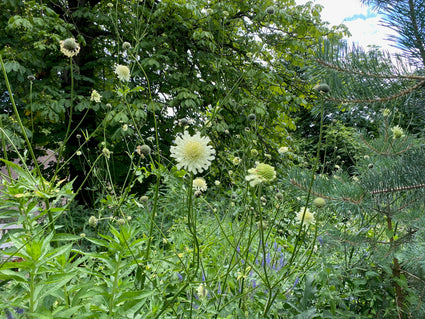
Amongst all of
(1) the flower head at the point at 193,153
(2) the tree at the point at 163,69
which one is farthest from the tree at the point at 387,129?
(2) the tree at the point at 163,69

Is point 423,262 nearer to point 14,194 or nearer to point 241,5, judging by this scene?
point 14,194

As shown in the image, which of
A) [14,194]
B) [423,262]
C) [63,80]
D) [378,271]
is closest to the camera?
[14,194]

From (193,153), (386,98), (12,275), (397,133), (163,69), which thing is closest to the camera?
(12,275)

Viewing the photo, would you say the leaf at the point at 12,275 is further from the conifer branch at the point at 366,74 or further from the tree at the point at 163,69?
the tree at the point at 163,69

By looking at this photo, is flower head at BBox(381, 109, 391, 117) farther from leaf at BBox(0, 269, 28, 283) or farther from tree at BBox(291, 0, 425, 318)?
leaf at BBox(0, 269, 28, 283)

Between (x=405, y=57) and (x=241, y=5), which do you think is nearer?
(x=405, y=57)

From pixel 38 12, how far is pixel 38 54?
32.2 inches

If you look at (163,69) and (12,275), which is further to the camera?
(163,69)

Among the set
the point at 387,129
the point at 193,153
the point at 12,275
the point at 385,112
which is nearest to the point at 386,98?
the point at 385,112

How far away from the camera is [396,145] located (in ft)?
4.68

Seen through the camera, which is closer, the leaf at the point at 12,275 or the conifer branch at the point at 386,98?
the leaf at the point at 12,275

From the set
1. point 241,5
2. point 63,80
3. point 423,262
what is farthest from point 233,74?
point 423,262

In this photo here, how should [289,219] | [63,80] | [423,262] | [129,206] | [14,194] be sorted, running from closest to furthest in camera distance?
1. [14,194]
2. [423,262]
3. [129,206]
4. [289,219]
5. [63,80]

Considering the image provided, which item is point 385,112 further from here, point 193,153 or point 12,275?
point 12,275
